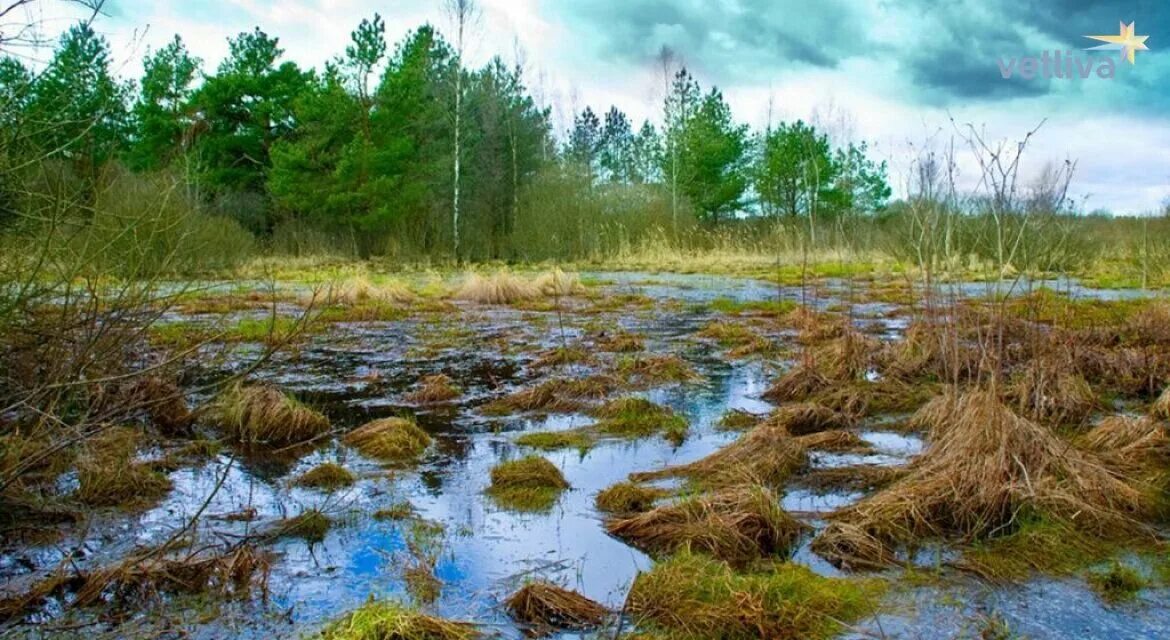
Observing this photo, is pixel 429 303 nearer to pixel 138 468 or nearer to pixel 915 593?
pixel 138 468

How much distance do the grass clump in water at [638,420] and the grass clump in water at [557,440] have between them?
25cm

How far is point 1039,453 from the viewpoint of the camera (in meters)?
5.02

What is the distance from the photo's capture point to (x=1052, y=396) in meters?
6.84

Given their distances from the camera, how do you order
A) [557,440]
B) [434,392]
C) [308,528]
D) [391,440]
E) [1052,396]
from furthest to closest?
[434,392]
[1052,396]
[557,440]
[391,440]
[308,528]

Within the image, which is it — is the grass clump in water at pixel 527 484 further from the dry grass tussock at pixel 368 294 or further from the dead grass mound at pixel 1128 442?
the dry grass tussock at pixel 368 294

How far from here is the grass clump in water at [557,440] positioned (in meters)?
6.44

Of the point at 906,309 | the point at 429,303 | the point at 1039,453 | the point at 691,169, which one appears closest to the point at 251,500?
the point at 1039,453

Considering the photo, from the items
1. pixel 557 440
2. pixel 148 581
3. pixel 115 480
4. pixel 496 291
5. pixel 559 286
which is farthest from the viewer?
pixel 559 286

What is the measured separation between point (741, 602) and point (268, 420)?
4.27m

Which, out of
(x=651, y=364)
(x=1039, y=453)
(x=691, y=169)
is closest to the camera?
(x=1039, y=453)

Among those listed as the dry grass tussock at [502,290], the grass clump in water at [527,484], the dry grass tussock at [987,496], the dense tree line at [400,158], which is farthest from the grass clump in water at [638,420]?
the dense tree line at [400,158]

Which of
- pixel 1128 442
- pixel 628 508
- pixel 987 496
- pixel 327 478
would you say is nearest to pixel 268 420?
pixel 327 478

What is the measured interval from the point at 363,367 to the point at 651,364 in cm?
311

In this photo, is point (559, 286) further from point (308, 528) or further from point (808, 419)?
point (308, 528)
